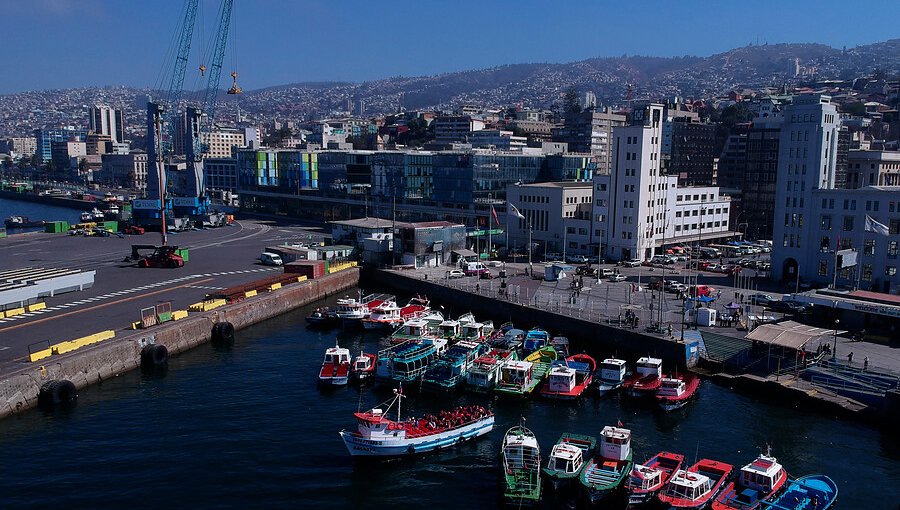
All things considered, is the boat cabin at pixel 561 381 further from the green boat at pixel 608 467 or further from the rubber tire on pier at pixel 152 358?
the rubber tire on pier at pixel 152 358

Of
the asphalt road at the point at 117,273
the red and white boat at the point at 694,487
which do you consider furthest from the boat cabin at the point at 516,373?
the asphalt road at the point at 117,273

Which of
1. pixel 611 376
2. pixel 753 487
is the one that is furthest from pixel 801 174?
pixel 753 487

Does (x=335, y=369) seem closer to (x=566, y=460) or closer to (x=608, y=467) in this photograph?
(x=566, y=460)

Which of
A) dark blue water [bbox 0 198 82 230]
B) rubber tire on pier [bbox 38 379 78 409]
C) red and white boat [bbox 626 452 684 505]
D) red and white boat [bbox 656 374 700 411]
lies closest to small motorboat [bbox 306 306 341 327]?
rubber tire on pier [bbox 38 379 78 409]

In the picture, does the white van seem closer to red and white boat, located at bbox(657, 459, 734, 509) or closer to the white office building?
the white office building

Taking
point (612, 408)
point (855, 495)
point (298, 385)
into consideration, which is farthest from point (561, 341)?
point (855, 495)
